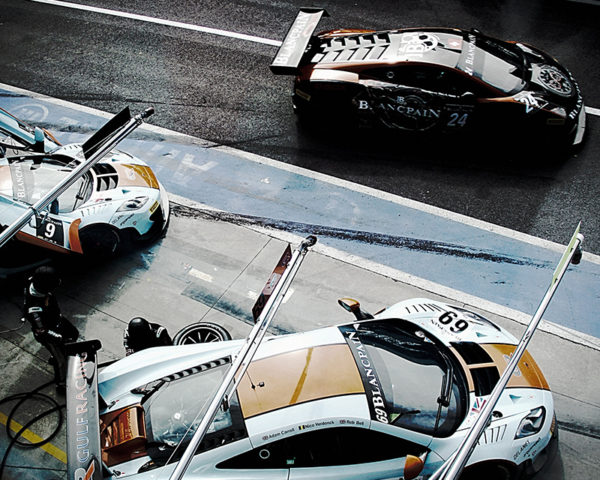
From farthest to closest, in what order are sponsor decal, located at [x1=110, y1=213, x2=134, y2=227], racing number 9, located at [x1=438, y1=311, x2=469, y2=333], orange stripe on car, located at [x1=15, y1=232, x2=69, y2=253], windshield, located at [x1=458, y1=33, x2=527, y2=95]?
windshield, located at [x1=458, y1=33, x2=527, y2=95] < sponsor decal, located at [x1=110, y1=213, x2=134, y2=227] < orange stripe on car, located at [x1=15, y1=232, x2=69, y2=253] < racing number 9, located at [x1=438, y1=311, x2=469, y2=333]

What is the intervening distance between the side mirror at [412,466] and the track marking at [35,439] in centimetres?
326

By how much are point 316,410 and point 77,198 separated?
416cm

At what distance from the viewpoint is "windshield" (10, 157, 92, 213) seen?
22.8 ft

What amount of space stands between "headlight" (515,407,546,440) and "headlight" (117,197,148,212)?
15.6 feet

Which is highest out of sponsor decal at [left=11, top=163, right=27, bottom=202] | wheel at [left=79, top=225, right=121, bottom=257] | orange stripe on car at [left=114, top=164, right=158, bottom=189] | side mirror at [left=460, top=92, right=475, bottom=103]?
side mirror at [left=460, top=92, right=475, bottom=103]

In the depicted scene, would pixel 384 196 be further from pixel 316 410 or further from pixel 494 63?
pixel 316 410

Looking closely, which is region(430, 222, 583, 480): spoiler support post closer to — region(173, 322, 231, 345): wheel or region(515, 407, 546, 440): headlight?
region(515, 407, 546, 440): headlight

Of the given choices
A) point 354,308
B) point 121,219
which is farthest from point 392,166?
point 121,219

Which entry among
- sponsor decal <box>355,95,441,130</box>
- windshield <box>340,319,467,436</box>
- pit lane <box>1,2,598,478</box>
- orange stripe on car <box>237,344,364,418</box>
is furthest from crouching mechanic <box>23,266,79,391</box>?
sponsor decal <box>355,95,441,130</box>

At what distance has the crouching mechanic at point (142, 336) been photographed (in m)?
5.87

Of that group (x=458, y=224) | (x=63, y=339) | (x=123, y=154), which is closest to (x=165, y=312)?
(x=63, y=339)

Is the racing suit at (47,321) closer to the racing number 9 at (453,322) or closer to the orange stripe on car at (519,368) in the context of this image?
the racing number 9 at (453,322)

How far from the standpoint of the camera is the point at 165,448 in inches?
184

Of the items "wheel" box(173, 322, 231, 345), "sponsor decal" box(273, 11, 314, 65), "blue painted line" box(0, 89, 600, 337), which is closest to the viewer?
"wheel" box(173, 322, 231, 345)
